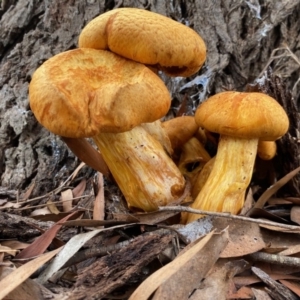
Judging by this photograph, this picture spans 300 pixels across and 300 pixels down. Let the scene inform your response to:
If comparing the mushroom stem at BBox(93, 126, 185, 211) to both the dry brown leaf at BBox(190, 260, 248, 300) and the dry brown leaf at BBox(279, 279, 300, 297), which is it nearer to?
the dry brown leaf at BBox(190, 260, 248, 300)

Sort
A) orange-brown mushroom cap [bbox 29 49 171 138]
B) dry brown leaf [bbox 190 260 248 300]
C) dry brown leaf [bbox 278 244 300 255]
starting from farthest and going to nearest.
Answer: dry brown leaf [bbox 278 244 300 255] → orange-brown mushroom cap [bbox 29 49 171 138] → dry brown leaf [bbox 190 260 248 300]

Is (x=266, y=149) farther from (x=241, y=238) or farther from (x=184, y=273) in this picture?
(x=184, y=273)

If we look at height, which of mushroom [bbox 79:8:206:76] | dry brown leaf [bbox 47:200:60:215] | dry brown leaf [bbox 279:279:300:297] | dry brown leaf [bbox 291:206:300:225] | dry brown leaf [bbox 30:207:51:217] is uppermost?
mushroom [bbox 79:8:206:76]

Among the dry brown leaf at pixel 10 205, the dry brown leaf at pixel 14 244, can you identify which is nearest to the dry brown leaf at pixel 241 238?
the dry brown leaf at pixel 14 244

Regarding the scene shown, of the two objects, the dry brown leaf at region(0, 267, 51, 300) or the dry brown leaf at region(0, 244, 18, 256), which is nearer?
the dry brown leaf at region(0, 267, 51, 300)

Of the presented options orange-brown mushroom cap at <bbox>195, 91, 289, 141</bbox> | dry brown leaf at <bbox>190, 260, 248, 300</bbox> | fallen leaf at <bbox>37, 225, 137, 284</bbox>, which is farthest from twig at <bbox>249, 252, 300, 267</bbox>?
fallen leaf at <bbox>37, 225, 137, 284</bbox>

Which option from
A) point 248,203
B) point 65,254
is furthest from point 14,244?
point 248,203
